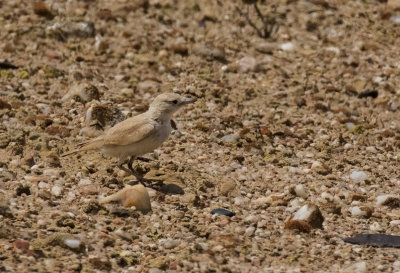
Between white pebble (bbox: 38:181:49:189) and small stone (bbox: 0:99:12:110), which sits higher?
small stone (bbox: 0:99:12:110)

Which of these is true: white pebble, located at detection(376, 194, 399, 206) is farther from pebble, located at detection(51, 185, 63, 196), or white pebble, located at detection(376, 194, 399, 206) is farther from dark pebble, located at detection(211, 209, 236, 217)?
pebble, located at detection(51, 185, 63, 196)

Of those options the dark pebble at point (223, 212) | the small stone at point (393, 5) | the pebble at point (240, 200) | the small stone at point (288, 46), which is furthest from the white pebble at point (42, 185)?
the small stone at point (393, 5)

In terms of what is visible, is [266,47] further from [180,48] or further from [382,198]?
[382,198]

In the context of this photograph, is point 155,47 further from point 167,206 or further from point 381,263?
point 381,263

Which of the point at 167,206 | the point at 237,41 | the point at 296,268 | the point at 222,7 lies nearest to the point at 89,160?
the point at 167,206

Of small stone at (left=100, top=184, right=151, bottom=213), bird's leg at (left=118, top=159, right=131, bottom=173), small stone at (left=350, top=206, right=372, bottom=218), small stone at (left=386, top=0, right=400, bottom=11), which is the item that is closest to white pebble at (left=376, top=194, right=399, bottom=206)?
small stone at (left=350, top=206, right=372, bottom=218)

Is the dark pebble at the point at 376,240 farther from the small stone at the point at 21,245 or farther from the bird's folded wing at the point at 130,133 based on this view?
the small stone at the point at 21,245
